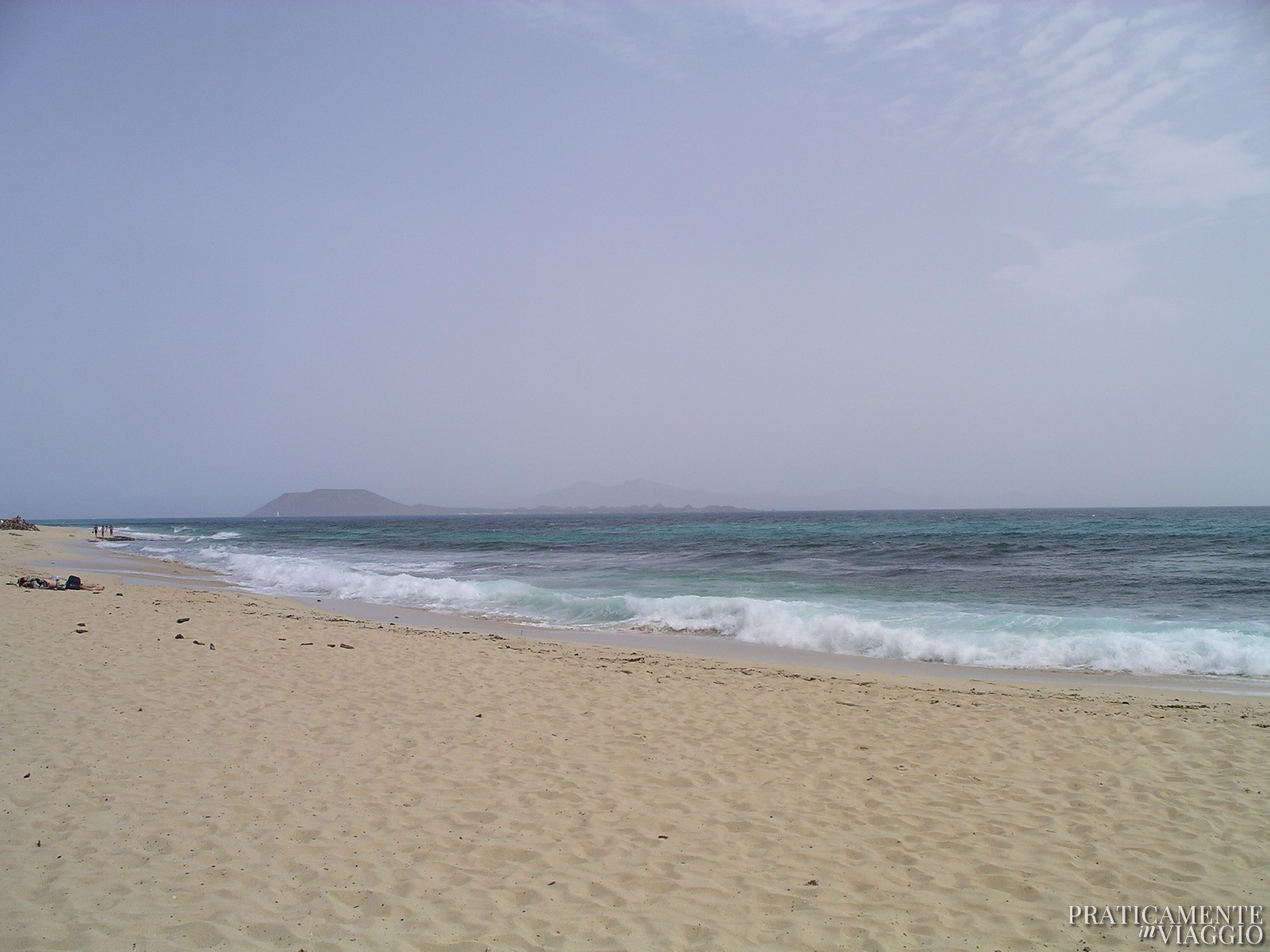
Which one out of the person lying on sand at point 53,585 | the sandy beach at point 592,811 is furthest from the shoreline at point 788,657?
the person lying on sand at point 53,585

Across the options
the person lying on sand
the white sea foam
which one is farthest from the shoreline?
the person lying on sand

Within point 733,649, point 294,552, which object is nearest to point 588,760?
point 733,649

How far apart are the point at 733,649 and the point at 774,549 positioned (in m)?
24.3

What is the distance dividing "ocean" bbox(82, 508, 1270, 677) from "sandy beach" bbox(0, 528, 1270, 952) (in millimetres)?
3160

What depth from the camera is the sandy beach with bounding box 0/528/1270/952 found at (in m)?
3.48

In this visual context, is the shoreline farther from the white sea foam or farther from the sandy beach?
the sandy beach

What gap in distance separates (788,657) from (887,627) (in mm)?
2632

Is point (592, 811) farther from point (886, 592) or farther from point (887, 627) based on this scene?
point (886, 592)

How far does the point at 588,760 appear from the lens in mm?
5707

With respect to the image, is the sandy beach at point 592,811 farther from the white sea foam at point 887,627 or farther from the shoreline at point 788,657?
the white sea foam at point 887,627

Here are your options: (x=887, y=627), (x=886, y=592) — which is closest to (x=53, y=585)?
(x=887, y=627)

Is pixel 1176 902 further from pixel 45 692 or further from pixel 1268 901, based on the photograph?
pixel 45 692

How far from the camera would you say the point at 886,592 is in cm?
1850

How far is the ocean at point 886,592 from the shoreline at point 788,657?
A: 16.1 inches
